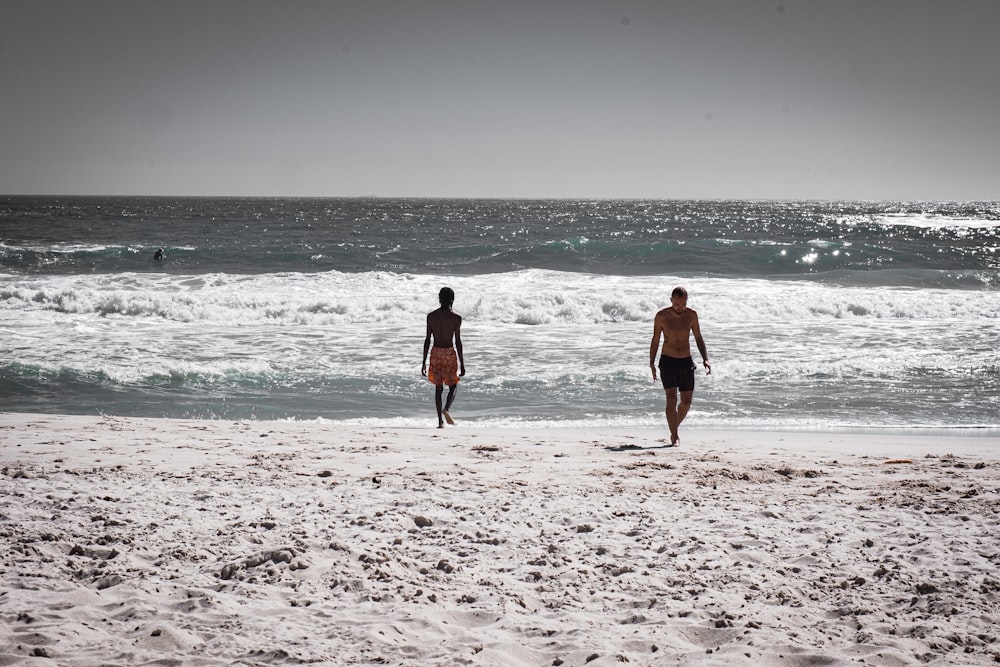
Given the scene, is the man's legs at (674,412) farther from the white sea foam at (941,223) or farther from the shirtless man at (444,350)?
the white sea foam at (941,223)

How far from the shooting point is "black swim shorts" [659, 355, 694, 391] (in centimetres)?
715

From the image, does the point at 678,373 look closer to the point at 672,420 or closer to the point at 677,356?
the point at 677,356

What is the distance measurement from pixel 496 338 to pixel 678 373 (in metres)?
7.48

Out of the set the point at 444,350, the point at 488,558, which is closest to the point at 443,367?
the point at 444,350

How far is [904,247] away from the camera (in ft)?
132

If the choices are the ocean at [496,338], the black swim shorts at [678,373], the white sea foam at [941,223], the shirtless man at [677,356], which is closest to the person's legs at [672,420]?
the shirtless man at [677,356]

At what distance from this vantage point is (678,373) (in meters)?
7.19

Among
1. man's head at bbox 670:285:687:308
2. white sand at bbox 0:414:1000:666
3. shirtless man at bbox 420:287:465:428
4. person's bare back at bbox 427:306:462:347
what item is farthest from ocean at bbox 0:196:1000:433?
white sand at bbox 0:414:1000:666

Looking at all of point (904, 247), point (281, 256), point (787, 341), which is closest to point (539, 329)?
point (787, 341)

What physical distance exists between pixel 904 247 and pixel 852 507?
136 feet

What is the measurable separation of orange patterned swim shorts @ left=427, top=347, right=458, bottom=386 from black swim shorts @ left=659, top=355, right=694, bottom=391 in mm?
2389

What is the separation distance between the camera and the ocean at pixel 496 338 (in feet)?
30.3

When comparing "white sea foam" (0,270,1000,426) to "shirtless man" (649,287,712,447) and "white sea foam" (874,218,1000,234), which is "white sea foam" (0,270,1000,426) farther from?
"white sea foam" (874,218,1000,234)

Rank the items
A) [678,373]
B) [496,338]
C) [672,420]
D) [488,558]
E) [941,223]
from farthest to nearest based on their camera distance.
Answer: [941,223] → [496,338] → [678,373] → [672,420] → [488,558]
